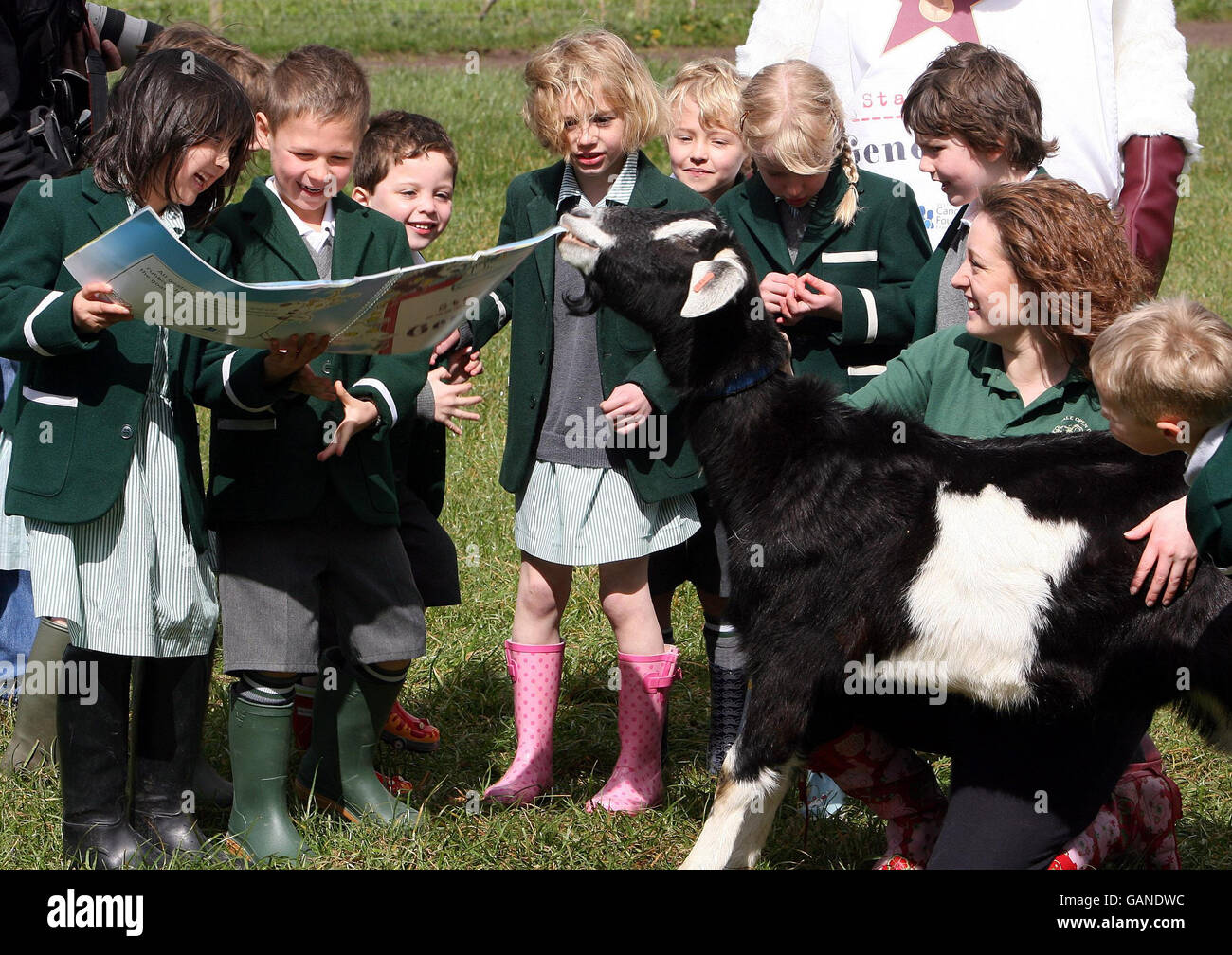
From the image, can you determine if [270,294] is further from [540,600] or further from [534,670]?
[534,670]

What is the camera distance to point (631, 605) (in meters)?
4.13

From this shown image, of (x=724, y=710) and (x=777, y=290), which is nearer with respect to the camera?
(x=777, y=290)

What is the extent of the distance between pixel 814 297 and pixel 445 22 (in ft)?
48.8

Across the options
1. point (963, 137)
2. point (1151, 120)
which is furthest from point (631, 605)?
point (1151, 120)

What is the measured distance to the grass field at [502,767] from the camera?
148 inches

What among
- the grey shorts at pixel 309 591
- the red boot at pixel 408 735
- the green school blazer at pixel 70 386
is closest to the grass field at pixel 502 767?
the red boot at pixel 408 735

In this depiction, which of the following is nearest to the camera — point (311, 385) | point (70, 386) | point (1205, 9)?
point (70, 386)

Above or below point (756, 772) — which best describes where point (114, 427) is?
above

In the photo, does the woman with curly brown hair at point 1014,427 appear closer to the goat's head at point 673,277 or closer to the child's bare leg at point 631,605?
the goat's head at point 673,277

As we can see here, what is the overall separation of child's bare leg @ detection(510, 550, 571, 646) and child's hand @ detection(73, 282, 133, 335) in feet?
4.96

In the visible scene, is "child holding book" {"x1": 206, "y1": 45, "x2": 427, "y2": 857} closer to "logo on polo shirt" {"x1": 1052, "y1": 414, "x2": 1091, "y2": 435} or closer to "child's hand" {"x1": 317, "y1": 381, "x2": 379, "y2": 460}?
"child's hand" {"x1": 317, "y1": 381, "x2": 379, "y2": 460}

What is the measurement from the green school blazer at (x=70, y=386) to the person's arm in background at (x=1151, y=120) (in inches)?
110

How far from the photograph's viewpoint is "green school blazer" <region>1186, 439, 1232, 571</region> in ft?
8.31

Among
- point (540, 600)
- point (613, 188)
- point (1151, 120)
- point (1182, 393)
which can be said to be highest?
point (1151, 120)
